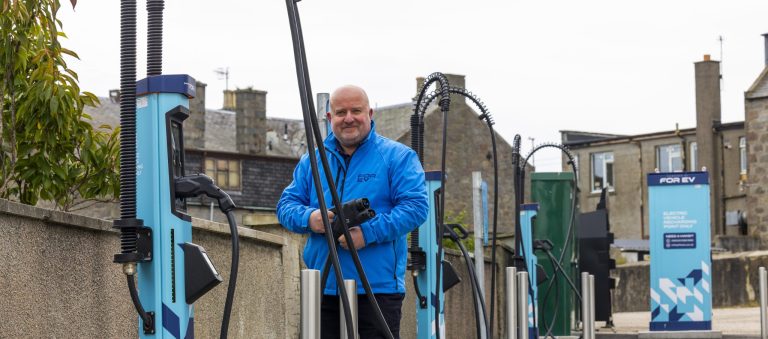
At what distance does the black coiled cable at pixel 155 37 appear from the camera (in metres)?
5.55

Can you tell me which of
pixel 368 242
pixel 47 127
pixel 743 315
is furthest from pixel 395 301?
pixel 743 315

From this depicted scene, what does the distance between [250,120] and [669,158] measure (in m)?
19.6

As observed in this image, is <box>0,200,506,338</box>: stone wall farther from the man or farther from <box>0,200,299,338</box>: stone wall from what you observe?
the man

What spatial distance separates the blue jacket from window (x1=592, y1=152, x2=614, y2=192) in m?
66.8

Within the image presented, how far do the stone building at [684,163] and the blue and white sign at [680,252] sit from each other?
37.3m

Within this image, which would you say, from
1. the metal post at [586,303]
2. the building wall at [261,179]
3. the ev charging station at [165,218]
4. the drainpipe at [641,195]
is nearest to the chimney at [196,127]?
the building wall at [261,179]

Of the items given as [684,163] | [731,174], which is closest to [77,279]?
[731,174]

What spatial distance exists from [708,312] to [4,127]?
44.7 feet

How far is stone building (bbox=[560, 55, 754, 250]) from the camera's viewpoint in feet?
211

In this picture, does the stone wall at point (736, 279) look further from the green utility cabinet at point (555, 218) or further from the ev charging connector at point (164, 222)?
the ev charging connector at point (164, 222)

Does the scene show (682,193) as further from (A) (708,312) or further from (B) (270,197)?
(B) (270,197)

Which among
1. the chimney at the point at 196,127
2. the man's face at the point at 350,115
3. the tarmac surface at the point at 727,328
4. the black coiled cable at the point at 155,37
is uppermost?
the chimney at the point at 196,127

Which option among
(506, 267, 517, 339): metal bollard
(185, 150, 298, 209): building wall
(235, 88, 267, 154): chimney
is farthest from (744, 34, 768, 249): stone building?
(506, 267, 517, 339): metal bollard

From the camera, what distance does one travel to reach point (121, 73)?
541cm
